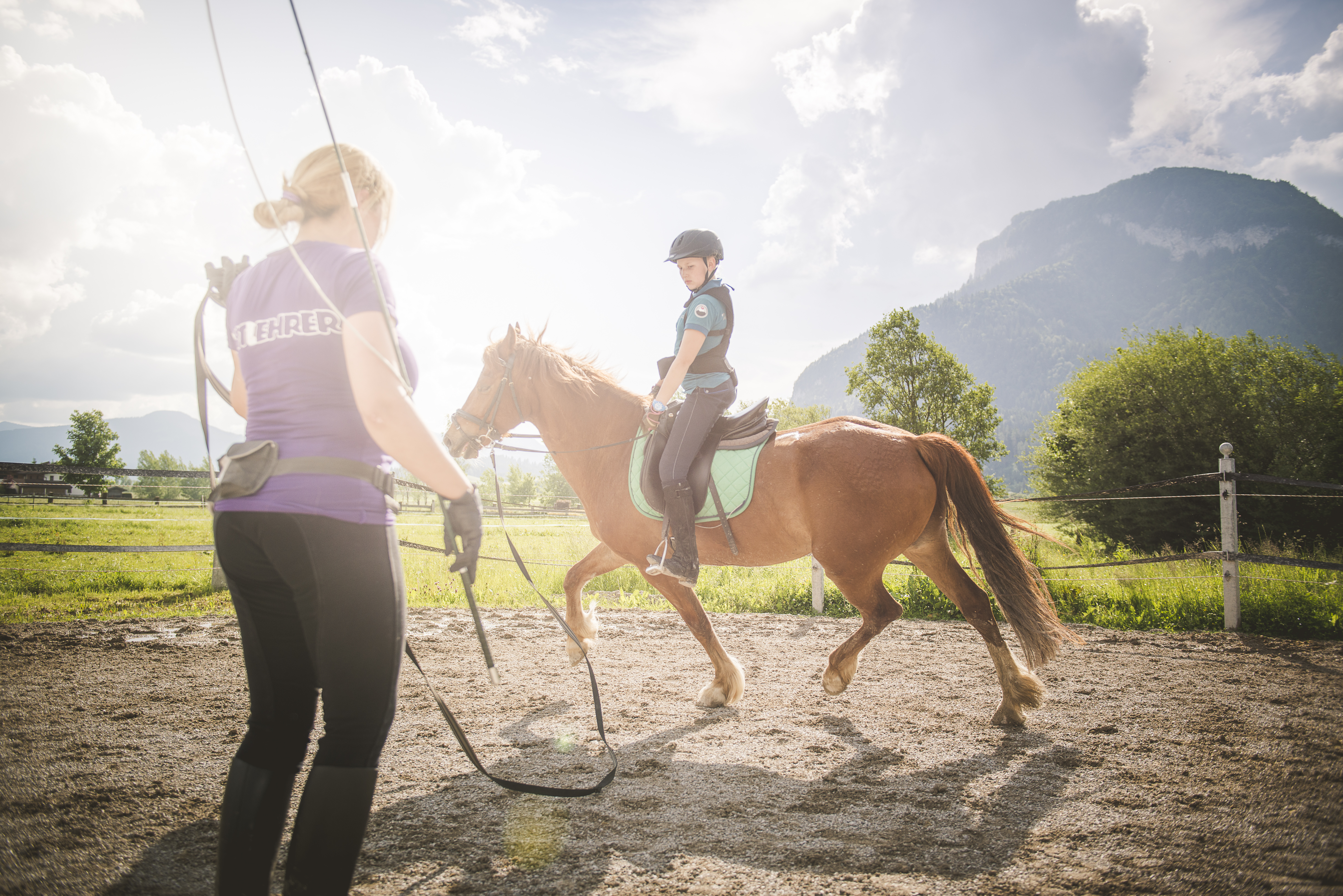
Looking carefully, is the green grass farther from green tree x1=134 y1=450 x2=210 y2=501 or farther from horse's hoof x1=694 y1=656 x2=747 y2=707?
horse's hoof x1=694 y1=656 x2=747 y2=707

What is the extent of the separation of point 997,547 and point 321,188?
420 cm

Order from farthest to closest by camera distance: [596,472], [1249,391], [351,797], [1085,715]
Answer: [1249,391], [596,472], [1085,715], [351,797]

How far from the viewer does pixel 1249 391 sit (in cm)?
1479

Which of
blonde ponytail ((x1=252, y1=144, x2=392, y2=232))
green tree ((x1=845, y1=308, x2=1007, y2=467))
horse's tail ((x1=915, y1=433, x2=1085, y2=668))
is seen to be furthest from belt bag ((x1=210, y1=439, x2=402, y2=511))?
green tree ((x1=845, y1=308, x2=1007, y2=467))

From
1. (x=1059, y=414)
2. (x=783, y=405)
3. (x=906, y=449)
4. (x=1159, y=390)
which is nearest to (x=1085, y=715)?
(x=906, y=449)

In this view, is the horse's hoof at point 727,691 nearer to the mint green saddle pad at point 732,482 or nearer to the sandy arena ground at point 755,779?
the sandy arena ground at point 755,779

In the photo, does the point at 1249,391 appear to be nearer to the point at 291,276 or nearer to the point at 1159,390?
the point at 1159,390

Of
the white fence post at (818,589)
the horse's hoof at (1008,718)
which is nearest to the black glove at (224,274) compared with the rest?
the horse's hoof at (1008,718)

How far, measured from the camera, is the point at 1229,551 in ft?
22.8

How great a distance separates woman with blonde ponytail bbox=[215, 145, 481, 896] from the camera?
1386 mm

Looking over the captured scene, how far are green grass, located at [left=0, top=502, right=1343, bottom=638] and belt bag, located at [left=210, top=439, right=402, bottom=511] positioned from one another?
11.0 feet

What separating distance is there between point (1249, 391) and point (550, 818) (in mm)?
18779

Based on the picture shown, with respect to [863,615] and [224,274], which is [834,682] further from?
[224,274]

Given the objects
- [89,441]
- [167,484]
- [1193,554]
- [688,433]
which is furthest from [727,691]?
[89,441]
